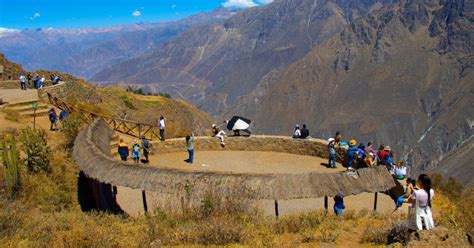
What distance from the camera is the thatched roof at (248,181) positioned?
1395 cm

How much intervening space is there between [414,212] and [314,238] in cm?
290

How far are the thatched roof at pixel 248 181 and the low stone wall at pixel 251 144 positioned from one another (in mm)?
9803

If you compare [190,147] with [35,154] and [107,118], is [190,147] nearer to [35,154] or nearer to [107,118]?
[35,154]

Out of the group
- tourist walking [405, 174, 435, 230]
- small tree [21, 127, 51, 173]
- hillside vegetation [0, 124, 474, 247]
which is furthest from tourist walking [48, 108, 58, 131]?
tourist walking [405, 174, 435, 230]

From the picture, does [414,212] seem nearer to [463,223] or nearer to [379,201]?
[463,223]

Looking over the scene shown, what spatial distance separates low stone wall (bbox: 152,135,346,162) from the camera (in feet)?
82.6

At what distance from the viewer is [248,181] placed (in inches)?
551

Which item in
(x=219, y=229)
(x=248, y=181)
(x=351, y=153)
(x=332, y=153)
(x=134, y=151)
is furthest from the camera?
(x=332, y=153)

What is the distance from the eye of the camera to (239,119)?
27.8 meters

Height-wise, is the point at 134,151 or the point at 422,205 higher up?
the point at 134,151

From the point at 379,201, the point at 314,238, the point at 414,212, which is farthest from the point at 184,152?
the point at 414,212

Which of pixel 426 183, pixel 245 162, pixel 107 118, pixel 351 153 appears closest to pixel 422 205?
pixel 426 183

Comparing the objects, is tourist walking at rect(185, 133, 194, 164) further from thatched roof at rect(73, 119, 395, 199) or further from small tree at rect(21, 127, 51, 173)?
thatched roof at rect(73, 119, 395, 199)

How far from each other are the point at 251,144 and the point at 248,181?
41.3ft
